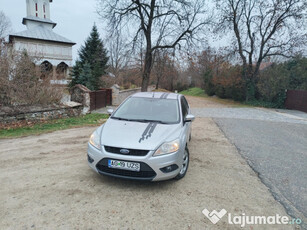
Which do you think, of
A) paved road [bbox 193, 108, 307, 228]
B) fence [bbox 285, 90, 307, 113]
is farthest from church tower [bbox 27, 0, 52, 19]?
paved road [bbox 193, 108, 307, 228]

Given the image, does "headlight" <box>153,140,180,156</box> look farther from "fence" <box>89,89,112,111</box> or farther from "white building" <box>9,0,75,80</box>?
"white building" <box>9,0,75,80</box>

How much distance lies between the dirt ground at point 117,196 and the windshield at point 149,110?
1245 millimetres

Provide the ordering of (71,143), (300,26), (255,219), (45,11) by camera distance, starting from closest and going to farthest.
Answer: (255,219) < (71,143) < (300,26) < (45,11)

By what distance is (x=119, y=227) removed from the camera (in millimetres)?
2523

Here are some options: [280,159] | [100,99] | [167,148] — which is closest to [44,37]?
[100,99]

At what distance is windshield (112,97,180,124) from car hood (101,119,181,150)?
269mm

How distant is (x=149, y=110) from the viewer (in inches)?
179

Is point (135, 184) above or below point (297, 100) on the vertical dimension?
below

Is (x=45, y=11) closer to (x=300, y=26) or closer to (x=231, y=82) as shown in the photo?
(x=231, y=82)

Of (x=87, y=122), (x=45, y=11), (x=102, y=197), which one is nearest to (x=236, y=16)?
(x=87, y=122)

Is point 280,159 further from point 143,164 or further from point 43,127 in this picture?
point 43,127

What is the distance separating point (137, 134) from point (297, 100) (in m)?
19.8

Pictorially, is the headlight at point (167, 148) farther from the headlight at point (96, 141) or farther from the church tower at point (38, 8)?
the church tower at point (38, 8)

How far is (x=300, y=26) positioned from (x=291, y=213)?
A: 22.4 metres
